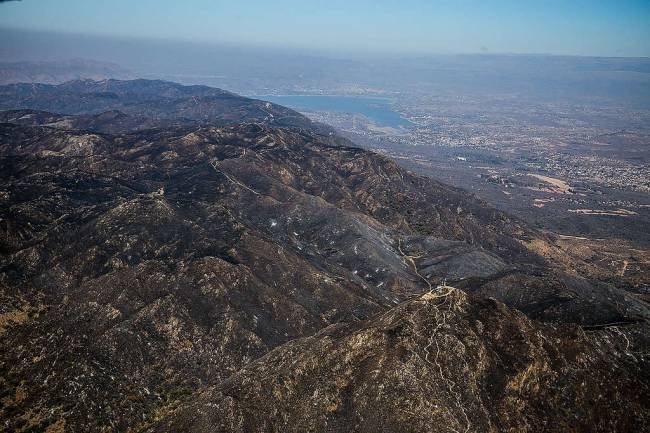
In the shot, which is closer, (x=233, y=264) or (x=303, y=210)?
(x=233, y=264)

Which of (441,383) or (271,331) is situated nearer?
(441,383)

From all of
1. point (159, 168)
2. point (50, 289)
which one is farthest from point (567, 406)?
point (159, 168)

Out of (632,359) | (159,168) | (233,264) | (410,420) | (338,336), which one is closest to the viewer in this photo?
(410,420)

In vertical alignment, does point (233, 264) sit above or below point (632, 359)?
below

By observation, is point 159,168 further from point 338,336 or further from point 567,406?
point 567,406

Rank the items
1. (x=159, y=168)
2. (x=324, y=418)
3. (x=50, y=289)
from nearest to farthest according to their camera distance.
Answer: (x=324, y=418), (x=50, y=289), (x=159, y=168)

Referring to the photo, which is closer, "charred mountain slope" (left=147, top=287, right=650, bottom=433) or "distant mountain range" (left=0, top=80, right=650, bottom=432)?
"charred mountain slope" (left=147, top=287, right=650, bottom=433)

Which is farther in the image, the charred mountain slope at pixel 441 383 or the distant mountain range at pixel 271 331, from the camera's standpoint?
the distant mountain range at pixel 271 331

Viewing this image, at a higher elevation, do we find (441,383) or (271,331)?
(441,383)
